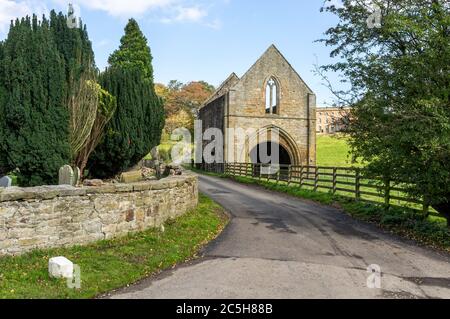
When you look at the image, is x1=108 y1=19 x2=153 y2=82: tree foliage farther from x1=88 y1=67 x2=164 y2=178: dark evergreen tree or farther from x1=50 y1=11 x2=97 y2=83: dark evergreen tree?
x1=50 y1=11 x2=97 y2=83: dark evergreen tree

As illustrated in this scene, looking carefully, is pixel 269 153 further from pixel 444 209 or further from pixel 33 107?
pixel 33 107

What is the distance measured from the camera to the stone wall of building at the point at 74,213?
6645 millimetres

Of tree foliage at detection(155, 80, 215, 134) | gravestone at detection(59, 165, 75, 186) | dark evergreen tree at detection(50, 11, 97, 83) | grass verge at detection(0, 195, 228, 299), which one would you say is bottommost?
grass verge at detection(0, 195, 228, 299)

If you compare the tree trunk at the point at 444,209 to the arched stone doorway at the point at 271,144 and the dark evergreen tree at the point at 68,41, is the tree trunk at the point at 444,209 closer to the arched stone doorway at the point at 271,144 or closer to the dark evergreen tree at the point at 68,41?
the dark evergreen tree at the point at 68,41

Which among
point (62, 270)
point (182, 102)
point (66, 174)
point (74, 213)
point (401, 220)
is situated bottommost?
point (401, 220)

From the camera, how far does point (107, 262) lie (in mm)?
6742

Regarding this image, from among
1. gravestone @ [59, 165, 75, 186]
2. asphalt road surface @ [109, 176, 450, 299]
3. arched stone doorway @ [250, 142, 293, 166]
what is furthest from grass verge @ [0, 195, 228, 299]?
arched stone doorway @ [250, 142, 293, 166]

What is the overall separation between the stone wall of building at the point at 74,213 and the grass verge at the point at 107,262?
0.20 metres

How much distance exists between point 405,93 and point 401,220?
143 inches

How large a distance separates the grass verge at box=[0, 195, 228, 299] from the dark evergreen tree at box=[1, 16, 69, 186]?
11.6ft

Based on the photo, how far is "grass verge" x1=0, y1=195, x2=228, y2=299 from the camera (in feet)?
18.2

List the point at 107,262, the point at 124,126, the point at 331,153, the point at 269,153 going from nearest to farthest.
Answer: the point at 107,262, the point at 124,126, the point at 269,153, the point at 331,153

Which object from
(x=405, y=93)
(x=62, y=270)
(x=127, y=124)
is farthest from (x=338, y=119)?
(x=62, y=270)

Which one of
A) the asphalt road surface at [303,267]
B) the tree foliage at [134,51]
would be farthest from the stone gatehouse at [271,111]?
the asphalt road surface at [303,267]
